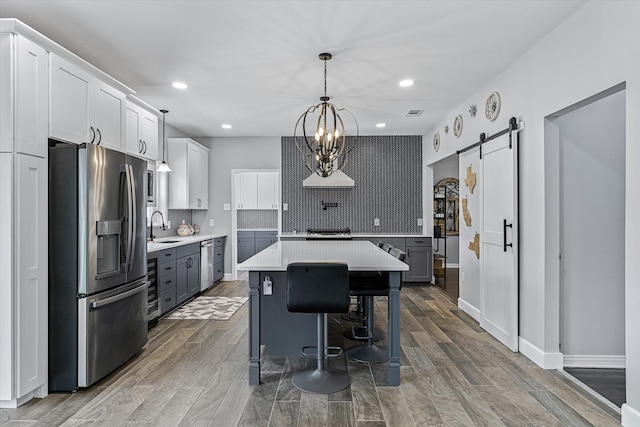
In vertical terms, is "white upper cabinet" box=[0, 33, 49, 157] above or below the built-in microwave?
above

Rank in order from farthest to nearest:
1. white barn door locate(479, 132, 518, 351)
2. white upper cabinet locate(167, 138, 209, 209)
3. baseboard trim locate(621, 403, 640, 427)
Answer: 1. white upper cabinet locate(167, 138, 209, 209)
2. white barn door locate(479, 132, 518, 351)
3. baseboard trim locate(621, 403, 640, 427)

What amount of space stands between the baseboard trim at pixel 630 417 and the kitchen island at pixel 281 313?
1.29 m

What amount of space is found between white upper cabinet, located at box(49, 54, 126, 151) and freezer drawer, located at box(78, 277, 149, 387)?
121cm

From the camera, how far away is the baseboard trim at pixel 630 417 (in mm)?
2009

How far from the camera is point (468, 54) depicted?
10.8ft

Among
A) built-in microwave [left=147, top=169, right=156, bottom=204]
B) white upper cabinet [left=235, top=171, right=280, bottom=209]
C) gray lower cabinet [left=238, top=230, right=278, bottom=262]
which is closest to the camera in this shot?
built-in microwave [left=147, top=169, right=156, bottom=204]

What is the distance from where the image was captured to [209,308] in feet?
15.8

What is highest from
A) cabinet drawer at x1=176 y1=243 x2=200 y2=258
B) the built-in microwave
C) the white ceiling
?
the white ceiling

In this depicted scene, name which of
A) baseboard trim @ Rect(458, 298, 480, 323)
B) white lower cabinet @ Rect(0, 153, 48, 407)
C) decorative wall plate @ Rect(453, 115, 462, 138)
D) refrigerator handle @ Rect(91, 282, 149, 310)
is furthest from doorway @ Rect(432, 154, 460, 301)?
white lower cabinet @ Rect(0, 153, 48, 407)

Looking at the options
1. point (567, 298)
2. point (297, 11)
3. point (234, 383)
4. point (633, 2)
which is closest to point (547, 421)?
point (567, 298)

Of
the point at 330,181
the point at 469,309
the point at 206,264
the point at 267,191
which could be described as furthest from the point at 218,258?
the point at 469,309

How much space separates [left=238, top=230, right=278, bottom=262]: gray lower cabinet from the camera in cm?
715

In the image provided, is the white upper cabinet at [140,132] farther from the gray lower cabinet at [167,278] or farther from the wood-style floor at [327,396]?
the wood-style floor at [327,396]

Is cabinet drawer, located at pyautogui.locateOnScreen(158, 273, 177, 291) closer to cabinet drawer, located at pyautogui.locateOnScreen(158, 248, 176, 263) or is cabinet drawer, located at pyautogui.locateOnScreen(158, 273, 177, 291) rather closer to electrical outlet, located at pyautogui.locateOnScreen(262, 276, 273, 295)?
cabinet drawer, located at pyautogui.locateOnScreen(158, 248, 176, 263)
